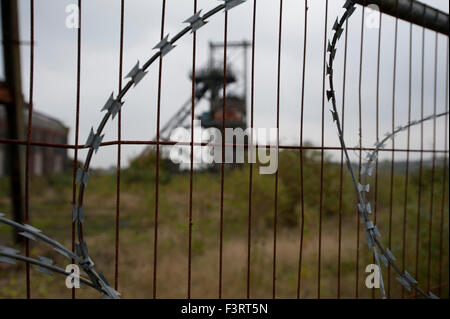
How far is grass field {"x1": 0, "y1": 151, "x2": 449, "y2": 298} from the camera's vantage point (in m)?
4.47

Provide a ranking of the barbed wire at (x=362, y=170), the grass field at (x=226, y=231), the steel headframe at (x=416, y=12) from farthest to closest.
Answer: the grass field at (x=226, y=231), the steel headframe at (x=416, y=12), the barbed wire at (x=362, y=170)

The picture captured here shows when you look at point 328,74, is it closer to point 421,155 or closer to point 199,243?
point 421,155

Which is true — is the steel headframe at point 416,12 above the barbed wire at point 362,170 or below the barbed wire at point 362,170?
above

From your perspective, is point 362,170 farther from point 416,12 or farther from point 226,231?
point 226,231

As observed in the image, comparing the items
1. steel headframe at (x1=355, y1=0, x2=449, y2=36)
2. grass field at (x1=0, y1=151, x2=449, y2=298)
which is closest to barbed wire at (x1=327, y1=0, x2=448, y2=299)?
steel headframe at (x1=355, y1=0, x2=449, y2=36)

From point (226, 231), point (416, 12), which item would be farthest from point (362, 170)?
point (226, 231)

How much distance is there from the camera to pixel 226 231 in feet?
24.0

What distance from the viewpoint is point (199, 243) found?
6.27m

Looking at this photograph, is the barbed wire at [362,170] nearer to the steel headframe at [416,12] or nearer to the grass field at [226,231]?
the steel headframe at [416,12]

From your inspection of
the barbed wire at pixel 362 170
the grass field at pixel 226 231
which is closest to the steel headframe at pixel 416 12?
the barbed wire at pixel 362 170

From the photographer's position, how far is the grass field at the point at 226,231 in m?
4.47

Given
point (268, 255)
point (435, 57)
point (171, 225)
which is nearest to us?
point (435, 57)
